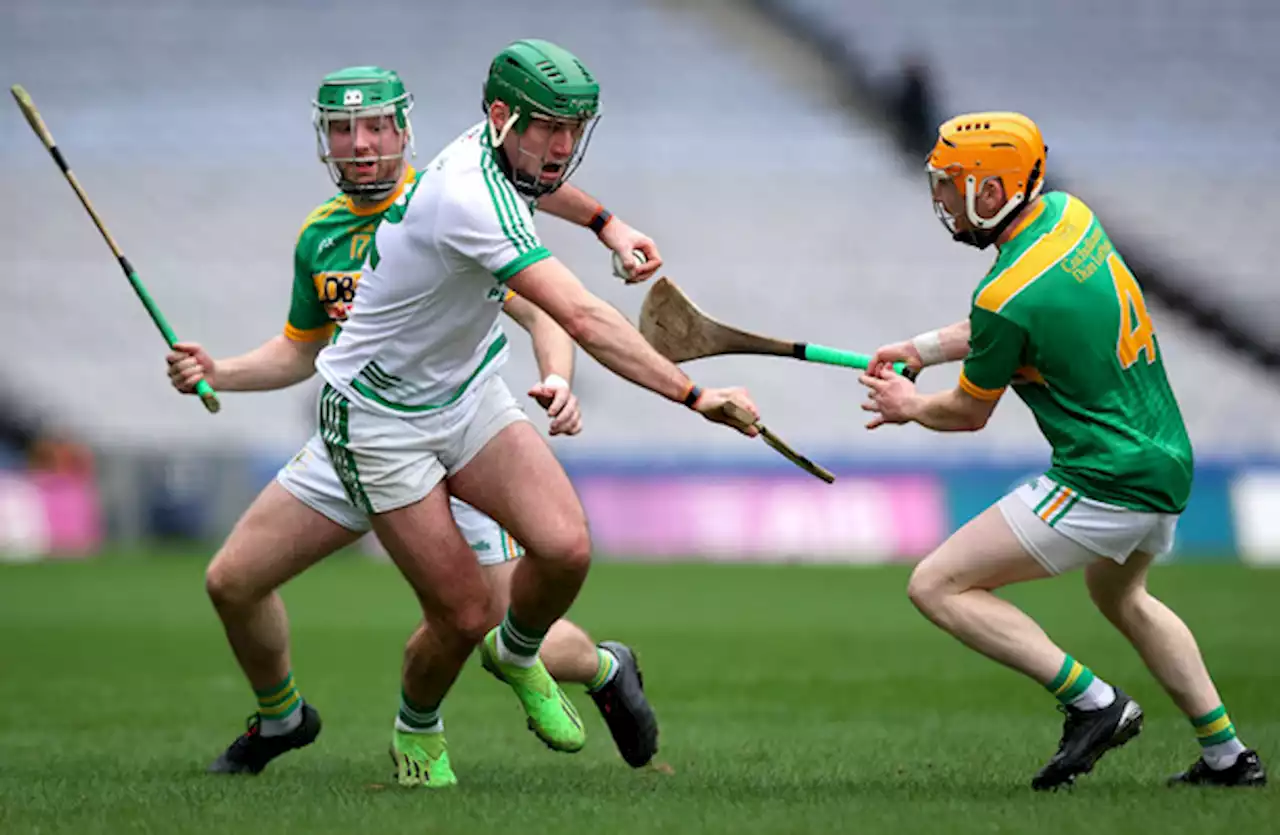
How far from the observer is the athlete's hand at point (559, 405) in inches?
212

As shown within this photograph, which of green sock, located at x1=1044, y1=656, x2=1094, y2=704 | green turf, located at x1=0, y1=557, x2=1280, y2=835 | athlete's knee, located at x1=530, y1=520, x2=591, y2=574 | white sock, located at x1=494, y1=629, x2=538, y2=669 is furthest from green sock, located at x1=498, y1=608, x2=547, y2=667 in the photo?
green sock, located at x1=1044, y1=656, x2=1094, y2=704

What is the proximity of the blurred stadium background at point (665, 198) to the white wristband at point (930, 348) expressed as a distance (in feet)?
39.5

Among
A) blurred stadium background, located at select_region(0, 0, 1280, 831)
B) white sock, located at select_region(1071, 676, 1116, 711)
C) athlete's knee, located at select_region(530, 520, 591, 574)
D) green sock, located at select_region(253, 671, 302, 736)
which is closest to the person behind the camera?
white sock, located at select_region(1071, 676, 1116, 711)

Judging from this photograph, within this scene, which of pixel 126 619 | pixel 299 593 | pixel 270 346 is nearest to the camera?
pixel 270 346

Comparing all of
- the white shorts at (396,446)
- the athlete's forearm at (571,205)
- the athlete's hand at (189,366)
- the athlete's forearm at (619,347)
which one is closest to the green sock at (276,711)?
the white shorts at (396,446)

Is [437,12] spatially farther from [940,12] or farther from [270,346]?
[270,346]

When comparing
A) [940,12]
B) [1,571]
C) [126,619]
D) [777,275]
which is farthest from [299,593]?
[940,12]

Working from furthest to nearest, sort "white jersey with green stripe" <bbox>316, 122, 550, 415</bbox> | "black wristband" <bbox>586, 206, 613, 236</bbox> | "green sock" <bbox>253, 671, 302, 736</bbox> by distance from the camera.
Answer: "green sock" <bbox>253, 671, 302, 736</bbox>
"black wristband" <bbox>586, 206, 613, 236</bbox>
"white jersey with green stripe" <bbox>316, 122, 550, 415</bbox>

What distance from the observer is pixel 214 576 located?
6.13 m

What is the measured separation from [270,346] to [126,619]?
682cm

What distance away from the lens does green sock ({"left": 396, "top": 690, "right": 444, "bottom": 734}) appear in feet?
19.7

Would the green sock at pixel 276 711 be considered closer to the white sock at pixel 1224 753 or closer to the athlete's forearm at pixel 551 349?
the athlete's forearm at pixel 551 349

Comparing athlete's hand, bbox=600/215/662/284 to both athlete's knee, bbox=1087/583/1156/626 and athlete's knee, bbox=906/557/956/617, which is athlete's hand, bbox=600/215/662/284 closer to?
athlete's knee, bbox=906/557/956/617

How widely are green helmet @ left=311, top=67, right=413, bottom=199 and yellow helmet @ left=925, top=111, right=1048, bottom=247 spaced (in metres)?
1.81
